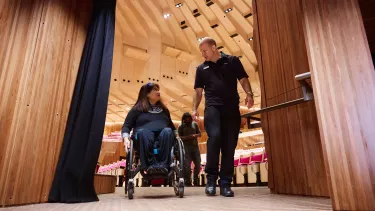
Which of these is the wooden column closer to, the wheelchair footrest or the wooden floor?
the wooden floor

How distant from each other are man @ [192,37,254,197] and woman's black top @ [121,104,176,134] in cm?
28

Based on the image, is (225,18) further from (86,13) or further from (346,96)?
(346,96)

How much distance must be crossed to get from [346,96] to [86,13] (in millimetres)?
2055

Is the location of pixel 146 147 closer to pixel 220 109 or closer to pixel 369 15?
pixel 220 109

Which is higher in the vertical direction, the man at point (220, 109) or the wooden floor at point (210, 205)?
the man at point (220, 109)

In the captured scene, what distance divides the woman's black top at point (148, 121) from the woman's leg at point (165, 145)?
107mm

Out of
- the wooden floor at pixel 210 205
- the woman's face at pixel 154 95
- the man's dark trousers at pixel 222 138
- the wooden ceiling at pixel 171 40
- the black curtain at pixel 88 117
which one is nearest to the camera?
the wooden floor at pixel 210 205

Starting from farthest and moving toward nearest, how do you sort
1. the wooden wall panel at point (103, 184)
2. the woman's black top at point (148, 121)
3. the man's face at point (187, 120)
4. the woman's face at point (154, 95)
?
the man's face at point (187, 120)
the wooden wall panel at point (103, 184)
the woman's face at point (154, 95)
the woman's black top at point (148, 121)

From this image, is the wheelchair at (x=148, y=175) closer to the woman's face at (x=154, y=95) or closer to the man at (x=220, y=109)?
the man at (x=220, y=109)

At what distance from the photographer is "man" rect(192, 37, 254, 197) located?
6.81 ft

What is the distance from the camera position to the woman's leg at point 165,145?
2055 mm

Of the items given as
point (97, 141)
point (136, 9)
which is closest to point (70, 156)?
point (97, 141)

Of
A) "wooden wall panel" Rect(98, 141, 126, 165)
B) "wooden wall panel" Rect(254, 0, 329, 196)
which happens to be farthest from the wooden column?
"wooden wall panel" Rect(98, 141, 126, 165)

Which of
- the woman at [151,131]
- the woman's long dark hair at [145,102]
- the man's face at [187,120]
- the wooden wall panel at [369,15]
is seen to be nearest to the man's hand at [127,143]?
Answer: the woman at [151,131]
